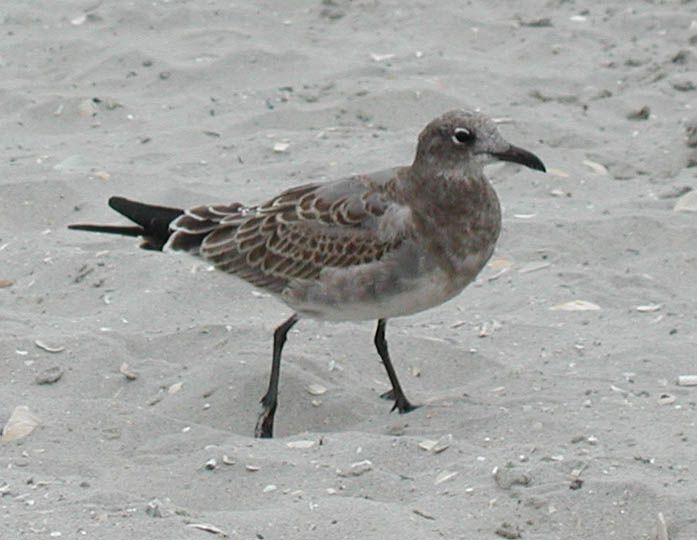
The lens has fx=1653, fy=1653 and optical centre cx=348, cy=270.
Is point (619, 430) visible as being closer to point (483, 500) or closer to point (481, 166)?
point (483, 500)

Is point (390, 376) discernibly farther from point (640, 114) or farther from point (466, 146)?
point (640, 114)

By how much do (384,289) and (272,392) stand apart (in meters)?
0.52

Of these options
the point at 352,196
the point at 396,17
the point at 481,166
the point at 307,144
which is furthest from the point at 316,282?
the point at 396,17

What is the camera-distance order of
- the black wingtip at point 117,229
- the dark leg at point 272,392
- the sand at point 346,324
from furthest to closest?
the black wingtip at point 117,229 → the dark leg at point 272,392 → the sand at point 346,324

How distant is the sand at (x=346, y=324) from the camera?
457 cm


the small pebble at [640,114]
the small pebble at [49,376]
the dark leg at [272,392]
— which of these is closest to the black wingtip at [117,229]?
the small pebble at [49,376]

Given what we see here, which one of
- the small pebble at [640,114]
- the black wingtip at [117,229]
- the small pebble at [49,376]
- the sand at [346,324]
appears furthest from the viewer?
the small pebble at [640,114]

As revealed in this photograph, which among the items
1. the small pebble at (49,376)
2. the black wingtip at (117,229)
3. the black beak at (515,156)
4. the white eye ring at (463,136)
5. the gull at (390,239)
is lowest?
the small pebble at (49,376)

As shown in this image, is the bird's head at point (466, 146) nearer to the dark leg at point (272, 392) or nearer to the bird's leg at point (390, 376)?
the bird's leg at point (390, 376)

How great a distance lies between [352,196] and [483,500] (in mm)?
1357

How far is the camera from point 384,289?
17.2ft

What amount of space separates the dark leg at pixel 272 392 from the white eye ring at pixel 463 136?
2.63 feet

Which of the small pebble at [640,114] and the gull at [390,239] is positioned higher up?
the gull at [390,239]

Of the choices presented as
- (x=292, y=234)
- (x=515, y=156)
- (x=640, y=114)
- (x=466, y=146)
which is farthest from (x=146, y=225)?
(x=640, y=114)
